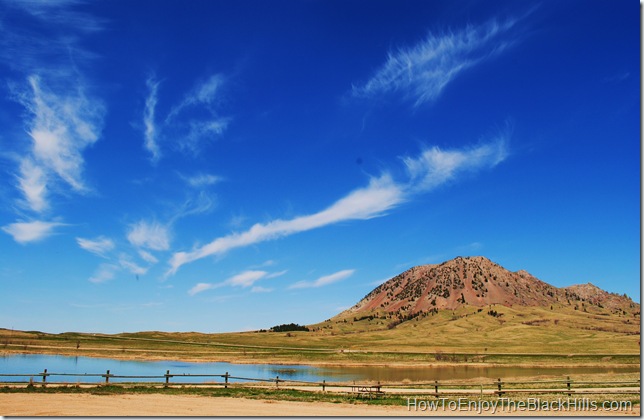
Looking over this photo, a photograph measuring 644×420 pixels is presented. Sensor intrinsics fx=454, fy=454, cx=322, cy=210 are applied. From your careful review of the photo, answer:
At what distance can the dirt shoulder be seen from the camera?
1032 inches

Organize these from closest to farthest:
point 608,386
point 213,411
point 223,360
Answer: point 213,411 < point 608,386 < point 223,360

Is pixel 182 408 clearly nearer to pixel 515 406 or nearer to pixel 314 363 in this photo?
pixel 515 406

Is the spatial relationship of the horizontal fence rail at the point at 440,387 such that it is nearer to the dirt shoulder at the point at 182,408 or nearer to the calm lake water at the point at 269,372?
the dirt shoulder at the point at 182,408

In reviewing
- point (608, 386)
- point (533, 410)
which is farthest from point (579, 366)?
point (533, 410)

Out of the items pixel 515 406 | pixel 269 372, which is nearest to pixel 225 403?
pixel 515 406

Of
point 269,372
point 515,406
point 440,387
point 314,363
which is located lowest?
point 314,363

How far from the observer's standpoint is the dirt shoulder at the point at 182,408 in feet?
86.0

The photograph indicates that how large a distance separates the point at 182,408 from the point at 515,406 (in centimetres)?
2178

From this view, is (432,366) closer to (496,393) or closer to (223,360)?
(223,360)

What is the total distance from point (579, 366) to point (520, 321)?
411 feet

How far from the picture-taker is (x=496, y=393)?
3619 centimetres

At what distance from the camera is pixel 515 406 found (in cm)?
3052

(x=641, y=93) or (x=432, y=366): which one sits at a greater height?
(x=641, y=93)

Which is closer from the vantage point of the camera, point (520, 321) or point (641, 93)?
point (641, 93)
